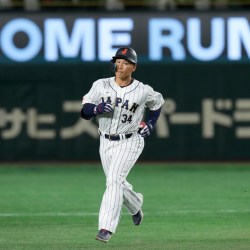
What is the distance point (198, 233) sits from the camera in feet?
36.5

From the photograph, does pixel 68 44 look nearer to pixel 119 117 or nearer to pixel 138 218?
pixel 138 218

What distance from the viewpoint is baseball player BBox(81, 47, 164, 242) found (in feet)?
33.6

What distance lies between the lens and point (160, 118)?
1906 centimetres

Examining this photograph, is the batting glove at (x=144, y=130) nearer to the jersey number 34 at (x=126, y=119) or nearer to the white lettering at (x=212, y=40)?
the jersey number 34 at (x=126, y=119)

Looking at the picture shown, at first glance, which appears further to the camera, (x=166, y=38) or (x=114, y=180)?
(x=166, y=38)

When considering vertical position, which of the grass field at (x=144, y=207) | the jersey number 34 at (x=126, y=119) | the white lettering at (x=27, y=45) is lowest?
the grass field at (x=144, y=207)

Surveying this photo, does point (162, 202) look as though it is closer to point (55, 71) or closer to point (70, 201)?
→ point (70, 201)

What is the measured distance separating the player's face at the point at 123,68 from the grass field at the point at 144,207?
5.12 ft

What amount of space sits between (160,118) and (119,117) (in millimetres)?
8627

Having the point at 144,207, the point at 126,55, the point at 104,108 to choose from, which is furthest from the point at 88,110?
the point at 144,207

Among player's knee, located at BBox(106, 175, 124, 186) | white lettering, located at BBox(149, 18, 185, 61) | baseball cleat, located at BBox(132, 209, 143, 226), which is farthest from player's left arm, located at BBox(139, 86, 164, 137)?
white lettering, located at BBox(149, 18, 185, 61)

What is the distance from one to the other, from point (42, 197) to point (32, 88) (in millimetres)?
4539

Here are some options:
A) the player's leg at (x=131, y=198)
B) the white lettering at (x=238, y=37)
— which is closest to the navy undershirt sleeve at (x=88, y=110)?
the player's leg at (x=131, y=198)

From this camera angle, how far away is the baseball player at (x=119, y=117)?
1024cm
